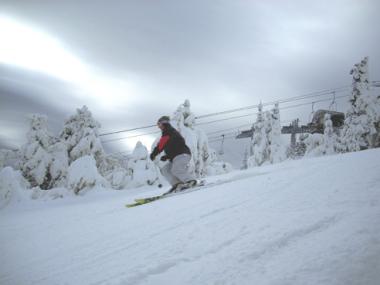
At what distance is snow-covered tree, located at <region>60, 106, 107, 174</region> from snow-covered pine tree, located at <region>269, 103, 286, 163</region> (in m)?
19.6

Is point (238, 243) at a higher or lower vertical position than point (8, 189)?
higher

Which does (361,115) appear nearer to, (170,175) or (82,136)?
(170,175)

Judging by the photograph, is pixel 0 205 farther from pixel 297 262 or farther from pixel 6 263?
pixel 297 262

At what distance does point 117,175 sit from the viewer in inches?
883

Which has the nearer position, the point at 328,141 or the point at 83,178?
the point at 83,178

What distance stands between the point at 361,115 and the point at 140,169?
2004 centimetres

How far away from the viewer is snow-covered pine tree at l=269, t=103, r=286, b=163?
31719 millimetres

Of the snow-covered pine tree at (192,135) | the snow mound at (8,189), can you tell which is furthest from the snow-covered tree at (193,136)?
the snow mound at (8,189)

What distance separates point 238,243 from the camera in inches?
95.8

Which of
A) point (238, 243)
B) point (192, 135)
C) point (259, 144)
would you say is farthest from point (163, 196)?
point (259, 144)

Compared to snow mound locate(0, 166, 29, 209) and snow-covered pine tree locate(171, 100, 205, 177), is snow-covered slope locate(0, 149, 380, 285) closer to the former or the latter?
snow mound locate(0, 166, 29, 209)

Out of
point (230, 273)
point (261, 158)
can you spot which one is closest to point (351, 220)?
point (230, 273)

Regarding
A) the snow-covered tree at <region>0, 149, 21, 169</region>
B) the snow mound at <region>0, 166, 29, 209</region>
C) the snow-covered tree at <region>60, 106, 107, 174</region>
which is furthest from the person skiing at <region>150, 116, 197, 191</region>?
the snow-covered tree at <region>0, 149, 21, 169</region>

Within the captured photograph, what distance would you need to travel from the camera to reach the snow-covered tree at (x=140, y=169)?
17.5m
